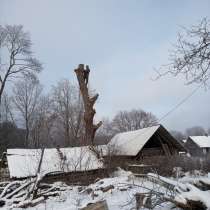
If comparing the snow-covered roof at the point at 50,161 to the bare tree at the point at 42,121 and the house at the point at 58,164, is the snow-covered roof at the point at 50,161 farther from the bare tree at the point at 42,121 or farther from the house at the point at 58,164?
the bare tree at the point at 42,121

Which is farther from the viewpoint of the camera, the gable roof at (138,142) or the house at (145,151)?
the gable roof at (138,142)

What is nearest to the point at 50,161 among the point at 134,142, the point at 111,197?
the point at 134,142

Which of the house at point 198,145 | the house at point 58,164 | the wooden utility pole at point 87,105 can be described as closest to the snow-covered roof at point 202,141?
the house at point 198,145

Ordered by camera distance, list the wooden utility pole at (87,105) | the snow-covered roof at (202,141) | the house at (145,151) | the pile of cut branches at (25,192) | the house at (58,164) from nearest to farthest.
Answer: the pile of cut branches at (25,192), the house at (58,164), the house at (145,151), the wooden utility pole at (87,105), the snow-covered roof at (202,141)

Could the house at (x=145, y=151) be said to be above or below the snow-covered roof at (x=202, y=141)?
below

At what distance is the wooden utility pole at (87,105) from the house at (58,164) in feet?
10.6

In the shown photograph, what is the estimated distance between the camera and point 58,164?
60.7 feet

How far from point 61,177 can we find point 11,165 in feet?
10.5

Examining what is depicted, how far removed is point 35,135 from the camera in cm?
3994

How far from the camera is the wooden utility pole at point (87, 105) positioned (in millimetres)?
23550

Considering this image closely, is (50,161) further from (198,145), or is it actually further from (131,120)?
(131,120)

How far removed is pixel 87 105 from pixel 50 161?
22.8 feet

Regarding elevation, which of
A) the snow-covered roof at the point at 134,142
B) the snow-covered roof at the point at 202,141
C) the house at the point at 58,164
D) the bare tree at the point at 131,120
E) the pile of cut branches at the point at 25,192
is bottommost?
the pile of cut branches at the point at 25,192

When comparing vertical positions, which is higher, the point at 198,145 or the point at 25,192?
the point at 198,145
